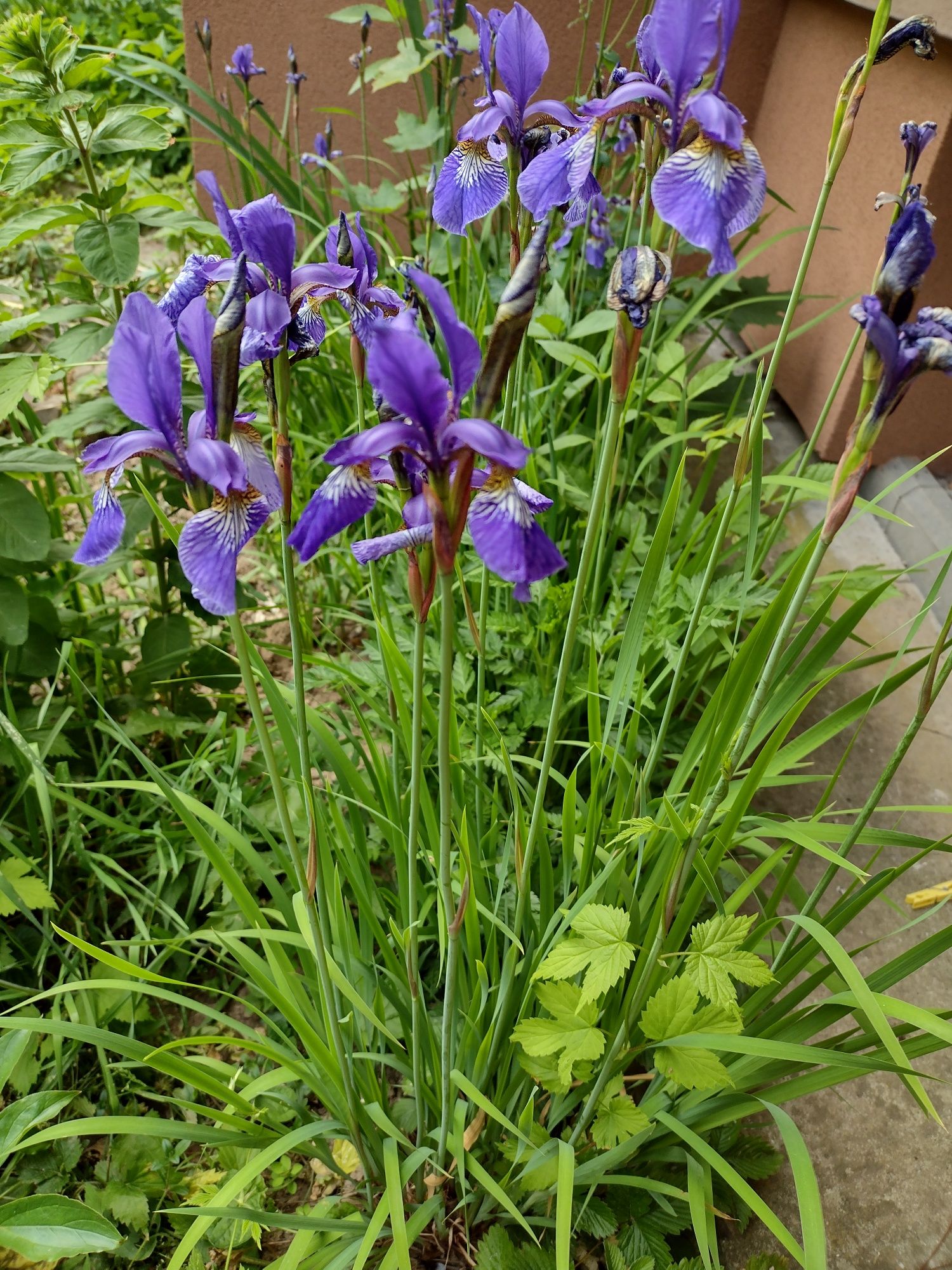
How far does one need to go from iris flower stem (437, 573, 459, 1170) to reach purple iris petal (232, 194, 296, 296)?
366 millimetres

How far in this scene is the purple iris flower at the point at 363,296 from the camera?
102 centimetres

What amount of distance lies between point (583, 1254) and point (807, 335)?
3018mm

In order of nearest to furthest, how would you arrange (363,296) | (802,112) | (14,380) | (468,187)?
1. (363,296)
2. (468,187)
3. (14,380)
4. (802,112)

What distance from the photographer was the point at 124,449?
0.86 metres

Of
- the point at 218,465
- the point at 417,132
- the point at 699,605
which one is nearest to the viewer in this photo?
the point at 218,465

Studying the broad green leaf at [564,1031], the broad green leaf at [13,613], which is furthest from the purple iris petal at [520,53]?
the broad green leaf at [13,613]

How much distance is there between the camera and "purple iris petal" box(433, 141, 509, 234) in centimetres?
124

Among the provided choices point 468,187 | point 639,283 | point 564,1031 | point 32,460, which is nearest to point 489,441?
point 639,283

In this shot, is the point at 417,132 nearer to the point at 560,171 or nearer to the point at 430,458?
the point at 560,171

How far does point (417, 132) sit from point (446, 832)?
93.6 inches

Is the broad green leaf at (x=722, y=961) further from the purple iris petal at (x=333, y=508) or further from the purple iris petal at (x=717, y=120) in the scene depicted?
the purple iris petal at (x=717, y=120)

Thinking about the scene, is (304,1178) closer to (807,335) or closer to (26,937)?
(26,937)

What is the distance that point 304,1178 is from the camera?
1.59 m

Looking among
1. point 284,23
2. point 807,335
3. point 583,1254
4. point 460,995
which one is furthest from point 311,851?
point 284,23
